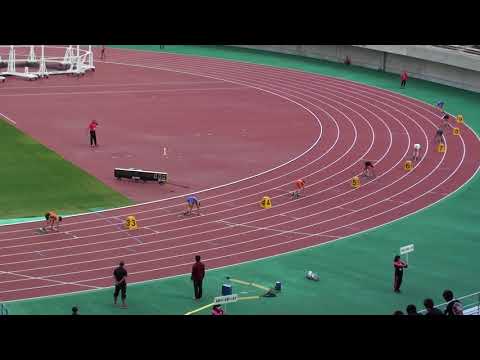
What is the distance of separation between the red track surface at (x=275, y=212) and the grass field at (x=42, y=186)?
1033mm

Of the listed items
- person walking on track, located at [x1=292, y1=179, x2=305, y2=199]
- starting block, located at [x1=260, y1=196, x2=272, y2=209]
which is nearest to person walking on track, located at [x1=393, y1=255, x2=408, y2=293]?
starting block, located at [x1=260, y1=196, x2=272, y2=209]

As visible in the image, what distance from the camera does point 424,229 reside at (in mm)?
21094

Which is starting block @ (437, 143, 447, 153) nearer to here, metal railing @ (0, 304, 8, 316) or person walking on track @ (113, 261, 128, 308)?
person walking on track @ (113, 261, 128, 308)

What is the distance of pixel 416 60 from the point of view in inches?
1700

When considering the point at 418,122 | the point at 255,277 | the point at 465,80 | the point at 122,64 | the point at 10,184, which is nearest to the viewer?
the point at 255,277

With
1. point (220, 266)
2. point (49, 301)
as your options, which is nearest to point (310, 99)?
point (220, 266)

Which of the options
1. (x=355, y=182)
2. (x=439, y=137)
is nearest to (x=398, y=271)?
(x=355, y=182)

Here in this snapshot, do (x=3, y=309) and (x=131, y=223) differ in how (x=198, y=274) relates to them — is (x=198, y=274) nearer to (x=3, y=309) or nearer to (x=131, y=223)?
(x=3, y=309)

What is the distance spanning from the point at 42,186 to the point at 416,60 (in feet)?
78.4

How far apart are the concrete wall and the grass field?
17.6 metres

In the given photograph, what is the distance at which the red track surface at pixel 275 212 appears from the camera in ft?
59.6
